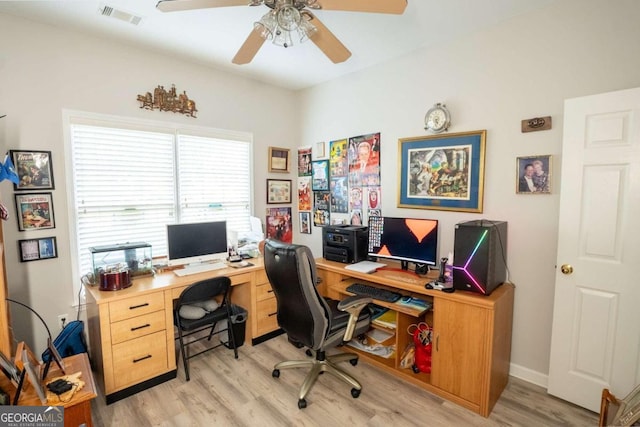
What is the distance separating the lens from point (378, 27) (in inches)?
90.6

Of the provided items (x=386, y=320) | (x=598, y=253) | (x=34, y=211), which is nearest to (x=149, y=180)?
(x=34, y=211)

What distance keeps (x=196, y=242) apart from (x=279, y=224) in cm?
120

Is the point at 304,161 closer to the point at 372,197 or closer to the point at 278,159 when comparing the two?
the point at 278,159

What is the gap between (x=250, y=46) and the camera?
1.88 m

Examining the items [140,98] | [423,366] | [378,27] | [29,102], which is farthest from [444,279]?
[29,102]

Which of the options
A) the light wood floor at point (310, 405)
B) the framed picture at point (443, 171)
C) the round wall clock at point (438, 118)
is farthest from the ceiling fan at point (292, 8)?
the light wood floor at point (310, 405)

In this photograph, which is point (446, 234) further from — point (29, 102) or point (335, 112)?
point (29, 102)

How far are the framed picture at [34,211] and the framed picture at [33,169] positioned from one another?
0.07 meters

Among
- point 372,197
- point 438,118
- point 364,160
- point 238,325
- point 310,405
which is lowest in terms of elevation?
point 310,405

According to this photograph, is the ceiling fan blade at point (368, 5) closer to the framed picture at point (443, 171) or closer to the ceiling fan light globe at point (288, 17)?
the ceiling fan light globe at point (288, 17)

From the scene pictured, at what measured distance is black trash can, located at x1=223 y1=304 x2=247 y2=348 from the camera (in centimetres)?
275

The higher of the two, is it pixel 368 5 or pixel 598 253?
pixel 368 5

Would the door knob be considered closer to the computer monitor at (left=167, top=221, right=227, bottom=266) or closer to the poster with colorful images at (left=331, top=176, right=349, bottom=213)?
the poster with colorful images at (left=331, top=176, right=349, bottom=213)

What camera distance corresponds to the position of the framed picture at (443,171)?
243cm
